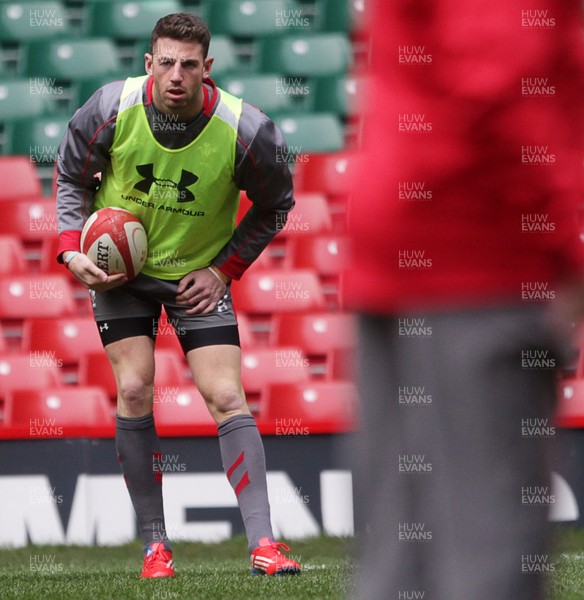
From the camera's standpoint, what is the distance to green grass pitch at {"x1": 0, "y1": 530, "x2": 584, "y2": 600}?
3.41m

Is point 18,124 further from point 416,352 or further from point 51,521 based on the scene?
point 416,352

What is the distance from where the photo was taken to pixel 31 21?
27.5 ft

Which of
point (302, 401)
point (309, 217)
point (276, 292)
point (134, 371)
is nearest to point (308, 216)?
point (309, 217)

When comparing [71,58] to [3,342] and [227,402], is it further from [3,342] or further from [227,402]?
[227,402]

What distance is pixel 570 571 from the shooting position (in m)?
3.82

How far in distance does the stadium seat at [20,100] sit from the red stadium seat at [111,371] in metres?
2.51

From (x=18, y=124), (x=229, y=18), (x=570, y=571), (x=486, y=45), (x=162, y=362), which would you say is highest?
(x=229, y=18)

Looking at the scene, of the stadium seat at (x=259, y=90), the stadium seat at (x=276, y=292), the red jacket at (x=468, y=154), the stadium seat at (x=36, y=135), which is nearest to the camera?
the red jacket at (x=468, y=154)

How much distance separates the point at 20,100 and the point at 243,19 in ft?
5.21

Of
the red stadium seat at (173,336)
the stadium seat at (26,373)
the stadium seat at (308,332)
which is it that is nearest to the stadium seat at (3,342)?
the stadium seat at (26,373)

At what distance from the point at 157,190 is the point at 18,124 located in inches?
158

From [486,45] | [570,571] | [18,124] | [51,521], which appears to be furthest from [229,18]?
[486,45]

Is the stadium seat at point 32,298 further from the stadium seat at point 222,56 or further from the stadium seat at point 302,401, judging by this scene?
the stadium seat at point 222,56

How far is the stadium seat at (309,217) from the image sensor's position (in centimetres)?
665
